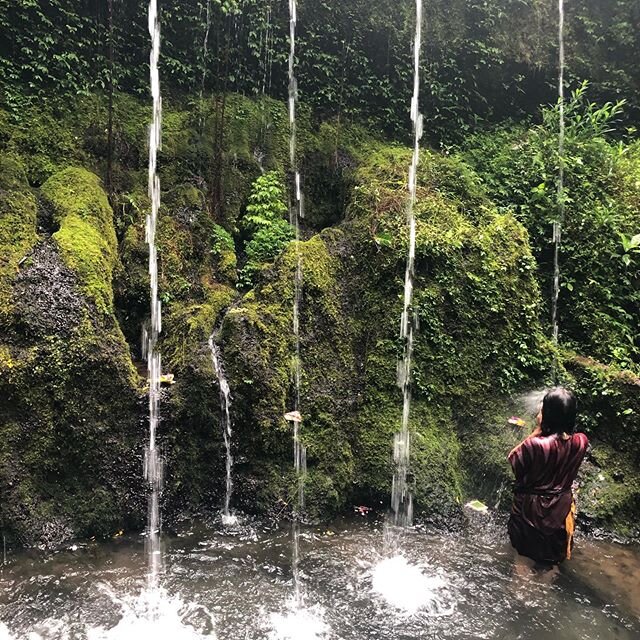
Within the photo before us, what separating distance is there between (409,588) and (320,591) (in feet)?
2.79

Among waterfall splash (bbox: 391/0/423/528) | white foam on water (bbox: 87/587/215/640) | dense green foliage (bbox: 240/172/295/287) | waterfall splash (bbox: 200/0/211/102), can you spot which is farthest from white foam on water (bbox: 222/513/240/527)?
waterfall splash (bbox: 200/0/211/102)

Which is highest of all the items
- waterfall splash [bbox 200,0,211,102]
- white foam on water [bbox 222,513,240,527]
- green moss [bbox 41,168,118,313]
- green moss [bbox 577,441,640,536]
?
waterfall splash [bbox 200,0,211,102]

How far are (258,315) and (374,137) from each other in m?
5.42

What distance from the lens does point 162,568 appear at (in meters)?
5.12

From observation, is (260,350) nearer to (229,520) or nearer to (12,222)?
(229,520)

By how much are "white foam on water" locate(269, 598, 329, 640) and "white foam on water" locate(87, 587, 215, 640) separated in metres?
0.53

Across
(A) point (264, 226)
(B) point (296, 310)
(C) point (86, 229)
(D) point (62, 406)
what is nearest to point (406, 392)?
(B) point (296, 310)

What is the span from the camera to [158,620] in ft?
14.4

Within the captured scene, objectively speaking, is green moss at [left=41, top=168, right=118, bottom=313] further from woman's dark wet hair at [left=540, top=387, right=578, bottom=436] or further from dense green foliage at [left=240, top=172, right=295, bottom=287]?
woman's dark wet hair at [left=540, top=387, right=578, bottom=436]

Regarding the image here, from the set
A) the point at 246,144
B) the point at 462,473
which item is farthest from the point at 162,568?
the point at 246,144

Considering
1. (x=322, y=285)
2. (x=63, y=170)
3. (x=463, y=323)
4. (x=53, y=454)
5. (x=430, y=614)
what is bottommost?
(x=430, y=614)

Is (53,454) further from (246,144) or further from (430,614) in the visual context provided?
(246,144)

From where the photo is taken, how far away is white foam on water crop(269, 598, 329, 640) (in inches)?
169

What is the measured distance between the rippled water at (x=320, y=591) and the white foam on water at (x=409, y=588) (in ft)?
0.03
